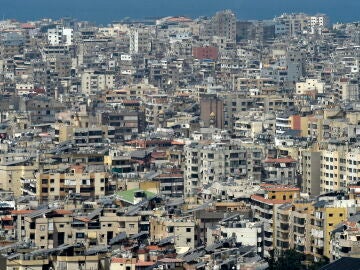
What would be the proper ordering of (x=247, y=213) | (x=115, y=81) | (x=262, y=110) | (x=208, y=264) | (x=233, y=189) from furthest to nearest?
1. (x=115, y=81)
2. (x=262, y=110)
3. (x=233, y=189)
4. (x=247, y=213)
5. (x=208, y=264)

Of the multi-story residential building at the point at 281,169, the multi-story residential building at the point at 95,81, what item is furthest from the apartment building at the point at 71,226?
the multi-story residential building at the point at 95,81

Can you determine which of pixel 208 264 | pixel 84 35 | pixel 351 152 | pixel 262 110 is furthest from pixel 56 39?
pixel 208 264

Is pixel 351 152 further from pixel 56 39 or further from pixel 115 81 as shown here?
pixel 56 39

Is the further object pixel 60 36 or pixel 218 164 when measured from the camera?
pixel 60 36

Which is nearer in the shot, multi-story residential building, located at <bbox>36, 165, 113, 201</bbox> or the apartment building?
the apartment building

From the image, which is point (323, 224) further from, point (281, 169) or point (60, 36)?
point (60, 36)

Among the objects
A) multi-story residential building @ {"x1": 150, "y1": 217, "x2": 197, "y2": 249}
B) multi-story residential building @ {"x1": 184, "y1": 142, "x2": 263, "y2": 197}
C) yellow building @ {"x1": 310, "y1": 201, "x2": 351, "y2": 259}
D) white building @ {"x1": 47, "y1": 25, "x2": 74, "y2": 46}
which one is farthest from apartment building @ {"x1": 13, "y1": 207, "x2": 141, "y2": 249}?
white building @ {"x1": 47, "y1": 25, "x2": 74, "y2": 46}

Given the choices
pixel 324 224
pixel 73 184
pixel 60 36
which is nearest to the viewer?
pixel 324 224

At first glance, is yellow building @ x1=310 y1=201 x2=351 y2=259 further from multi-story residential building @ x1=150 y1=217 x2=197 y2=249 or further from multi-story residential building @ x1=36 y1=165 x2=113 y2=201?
multi-story residential building @ x1=36 y1=165 x2=113 y2=201

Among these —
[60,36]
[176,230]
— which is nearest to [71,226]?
[176,230]
